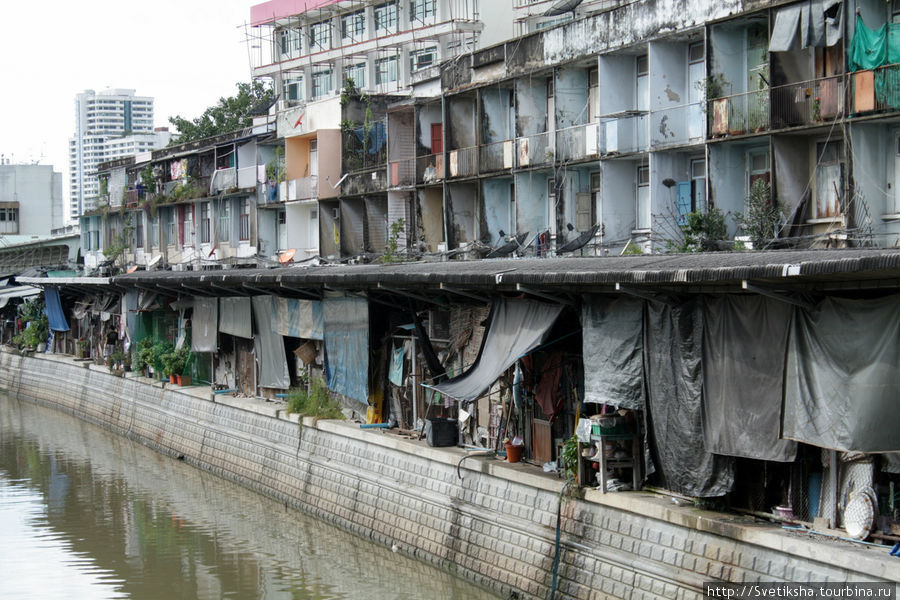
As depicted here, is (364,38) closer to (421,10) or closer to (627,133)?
(421,10)

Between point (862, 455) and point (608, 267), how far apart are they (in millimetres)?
3888

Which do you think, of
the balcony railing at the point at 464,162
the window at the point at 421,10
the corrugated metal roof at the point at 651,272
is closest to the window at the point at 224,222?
the window at the point at 421,10

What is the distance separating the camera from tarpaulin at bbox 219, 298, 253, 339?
25594 mm

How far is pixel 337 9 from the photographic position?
166 ft

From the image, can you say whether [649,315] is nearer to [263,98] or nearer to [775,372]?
[775,372]

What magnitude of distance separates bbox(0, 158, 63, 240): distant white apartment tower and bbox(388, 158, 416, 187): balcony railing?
43.2 metres

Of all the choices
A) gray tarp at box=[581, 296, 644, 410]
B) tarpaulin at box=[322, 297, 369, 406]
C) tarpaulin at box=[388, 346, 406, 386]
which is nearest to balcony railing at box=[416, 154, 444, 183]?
tarpaulin at box=[322, 297, 369, 406]

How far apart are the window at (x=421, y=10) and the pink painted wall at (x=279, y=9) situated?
15.3ft

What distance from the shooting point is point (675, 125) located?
21.6 metres

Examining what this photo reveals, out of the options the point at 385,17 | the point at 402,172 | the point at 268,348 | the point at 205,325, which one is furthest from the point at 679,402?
the point at 385,17

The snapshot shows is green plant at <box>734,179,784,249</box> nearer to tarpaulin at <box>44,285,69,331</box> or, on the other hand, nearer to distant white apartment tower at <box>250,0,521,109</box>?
distant white apartment tower at <box>250,0,521,109</box>

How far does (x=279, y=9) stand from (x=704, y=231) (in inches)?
1511

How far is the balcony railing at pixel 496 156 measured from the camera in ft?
85.0

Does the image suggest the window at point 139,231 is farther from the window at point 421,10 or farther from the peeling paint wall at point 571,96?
the peeling paint wall at point 571,96
